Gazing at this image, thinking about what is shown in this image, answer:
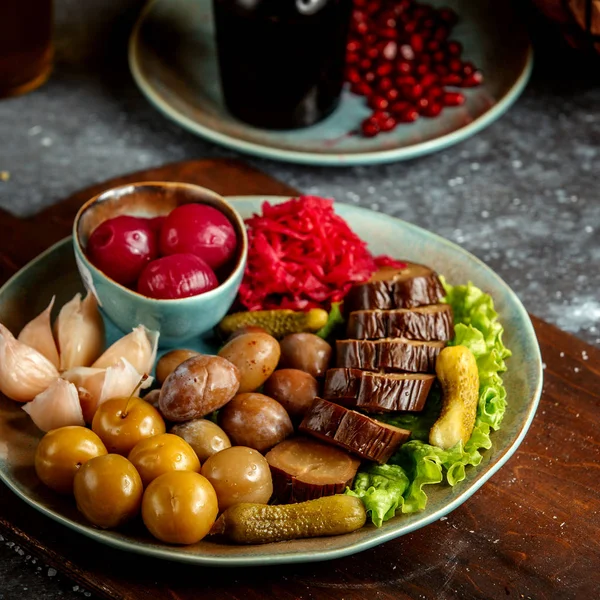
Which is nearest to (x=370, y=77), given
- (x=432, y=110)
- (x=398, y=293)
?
(x=432, y=110)

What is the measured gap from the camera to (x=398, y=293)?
6.07ft

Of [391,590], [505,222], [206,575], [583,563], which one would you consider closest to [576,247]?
[505,222]

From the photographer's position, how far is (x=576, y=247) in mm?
2406

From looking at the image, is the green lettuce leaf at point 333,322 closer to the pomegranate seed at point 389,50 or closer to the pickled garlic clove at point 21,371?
the pickled garlic clove at point 21,371

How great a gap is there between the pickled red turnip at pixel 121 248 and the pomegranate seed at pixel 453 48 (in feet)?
5.26

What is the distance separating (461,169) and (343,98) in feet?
1.59

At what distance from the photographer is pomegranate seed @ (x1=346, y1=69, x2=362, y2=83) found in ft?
9.55

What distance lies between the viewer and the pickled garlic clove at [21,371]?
1.63 meters

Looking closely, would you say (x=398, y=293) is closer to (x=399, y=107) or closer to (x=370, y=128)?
(x=370, y=128)

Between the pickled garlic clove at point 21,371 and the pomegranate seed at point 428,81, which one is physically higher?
the pickled garlic clove at point 21,371

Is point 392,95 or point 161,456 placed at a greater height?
point 161,456

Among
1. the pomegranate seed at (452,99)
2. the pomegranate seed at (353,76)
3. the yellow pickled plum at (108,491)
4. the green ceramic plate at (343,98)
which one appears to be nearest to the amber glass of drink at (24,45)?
the green ceramic plate at (343,98)

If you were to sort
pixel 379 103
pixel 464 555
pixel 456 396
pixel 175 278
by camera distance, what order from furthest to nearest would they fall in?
pixel 379 103 → pixel 175 278 → pixel 456 396 → pixel 464 555

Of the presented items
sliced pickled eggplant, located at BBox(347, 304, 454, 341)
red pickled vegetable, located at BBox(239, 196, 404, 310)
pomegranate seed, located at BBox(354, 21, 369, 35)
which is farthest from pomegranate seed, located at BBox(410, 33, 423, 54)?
sliced pickled eggplant, located at BBox(347, 304, 454, 341)
